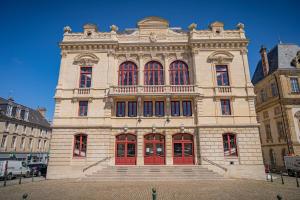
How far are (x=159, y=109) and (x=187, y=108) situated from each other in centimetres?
297

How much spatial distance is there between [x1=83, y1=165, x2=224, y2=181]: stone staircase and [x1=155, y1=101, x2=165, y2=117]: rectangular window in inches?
210

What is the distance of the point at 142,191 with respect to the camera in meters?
11.7

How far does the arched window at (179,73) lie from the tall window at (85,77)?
9097 millimetres

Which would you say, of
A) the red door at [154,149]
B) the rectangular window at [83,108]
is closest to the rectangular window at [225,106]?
the red door at [154,149]

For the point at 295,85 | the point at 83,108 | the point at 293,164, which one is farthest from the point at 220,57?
the point at 83,108

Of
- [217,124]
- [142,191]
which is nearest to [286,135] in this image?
[217,124]

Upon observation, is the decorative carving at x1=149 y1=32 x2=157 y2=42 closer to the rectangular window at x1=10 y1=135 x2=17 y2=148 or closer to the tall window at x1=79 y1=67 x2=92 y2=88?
the tall window at x1=79 y1=67 x2=92 y2=88

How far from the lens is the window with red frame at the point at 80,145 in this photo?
63.1 feet

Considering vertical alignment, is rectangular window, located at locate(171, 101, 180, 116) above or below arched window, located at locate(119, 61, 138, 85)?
below

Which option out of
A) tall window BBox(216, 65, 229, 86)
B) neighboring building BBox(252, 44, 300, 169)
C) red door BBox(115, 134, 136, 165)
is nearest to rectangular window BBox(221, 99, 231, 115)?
tall window BBox(216, 65, 229, 86)

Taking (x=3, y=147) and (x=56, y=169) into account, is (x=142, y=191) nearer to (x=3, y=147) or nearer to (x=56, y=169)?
(x=56, y=169)

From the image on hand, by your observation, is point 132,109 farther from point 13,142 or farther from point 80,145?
point 13,142

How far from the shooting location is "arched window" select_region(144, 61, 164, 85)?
21734 mm

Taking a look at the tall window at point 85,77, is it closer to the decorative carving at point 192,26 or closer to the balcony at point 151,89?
the balcony at point 151,89
